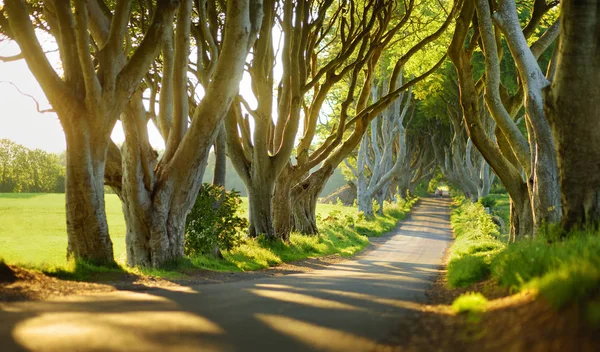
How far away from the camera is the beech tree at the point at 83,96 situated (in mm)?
9641

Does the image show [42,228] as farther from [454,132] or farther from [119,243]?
[454,132]

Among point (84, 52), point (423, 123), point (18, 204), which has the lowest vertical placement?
point (18, 204)

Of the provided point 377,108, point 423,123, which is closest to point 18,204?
point 423,123

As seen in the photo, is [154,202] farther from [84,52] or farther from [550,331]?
[550,331]

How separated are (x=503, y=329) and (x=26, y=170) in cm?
6749

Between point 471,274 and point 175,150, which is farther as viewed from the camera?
point 175,150

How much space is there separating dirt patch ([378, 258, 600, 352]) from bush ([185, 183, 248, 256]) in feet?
27.2

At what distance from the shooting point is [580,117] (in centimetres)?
741

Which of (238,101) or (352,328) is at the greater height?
(238,101)

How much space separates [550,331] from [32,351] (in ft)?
11.8

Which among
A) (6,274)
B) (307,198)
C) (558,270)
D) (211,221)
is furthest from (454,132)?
(558,270)

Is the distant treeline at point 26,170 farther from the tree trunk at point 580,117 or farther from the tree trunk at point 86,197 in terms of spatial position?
the tree trunk at point 580,117

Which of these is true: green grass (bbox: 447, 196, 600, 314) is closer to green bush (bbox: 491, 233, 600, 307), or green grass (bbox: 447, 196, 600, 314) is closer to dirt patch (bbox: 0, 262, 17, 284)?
green bush (bbox: 491, 233, 600, 307)

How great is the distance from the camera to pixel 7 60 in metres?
12.2
